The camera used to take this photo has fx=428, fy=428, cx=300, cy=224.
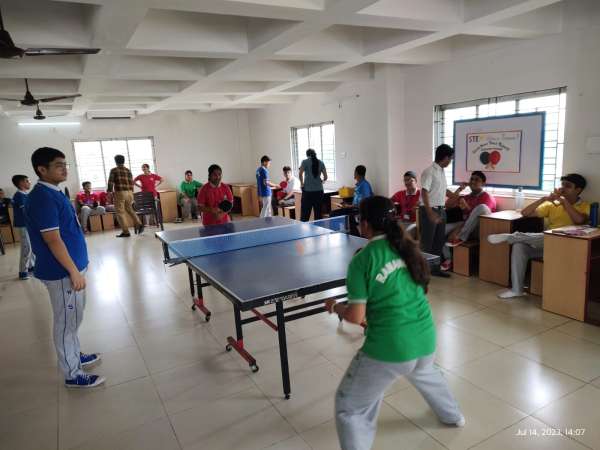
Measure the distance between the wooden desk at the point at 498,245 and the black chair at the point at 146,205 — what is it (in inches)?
269

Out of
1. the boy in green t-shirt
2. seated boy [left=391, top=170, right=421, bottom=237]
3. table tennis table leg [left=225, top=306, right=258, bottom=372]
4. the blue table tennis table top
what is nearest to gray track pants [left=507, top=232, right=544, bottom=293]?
seated boy [left=391, top=170, right=421, bottom=237]

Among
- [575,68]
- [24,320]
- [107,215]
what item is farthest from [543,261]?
[107,215]

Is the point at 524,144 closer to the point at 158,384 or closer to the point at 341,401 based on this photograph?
the point at 341,401

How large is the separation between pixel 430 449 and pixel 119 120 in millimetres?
10491

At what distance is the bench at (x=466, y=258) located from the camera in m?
5.12

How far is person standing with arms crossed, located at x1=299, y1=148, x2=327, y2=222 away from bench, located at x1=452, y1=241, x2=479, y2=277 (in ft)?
8.88

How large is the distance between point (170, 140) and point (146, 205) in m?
2.35

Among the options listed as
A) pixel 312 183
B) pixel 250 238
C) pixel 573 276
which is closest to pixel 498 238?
pixel 573 276

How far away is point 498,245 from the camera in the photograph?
4.73 metres

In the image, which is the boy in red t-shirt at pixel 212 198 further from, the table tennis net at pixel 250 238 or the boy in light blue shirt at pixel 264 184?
the boy in light blue shirt at pixel 264 184

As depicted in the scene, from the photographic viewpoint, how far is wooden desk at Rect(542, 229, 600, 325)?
3.67 metres

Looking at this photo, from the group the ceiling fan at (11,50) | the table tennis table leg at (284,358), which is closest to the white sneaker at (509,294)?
the table tennis table leg at (284,358)

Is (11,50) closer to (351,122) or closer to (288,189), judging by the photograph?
(351,122)

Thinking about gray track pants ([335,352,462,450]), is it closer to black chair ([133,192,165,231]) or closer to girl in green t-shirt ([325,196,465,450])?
girl in green t-shirt ([325,196,465,450])
